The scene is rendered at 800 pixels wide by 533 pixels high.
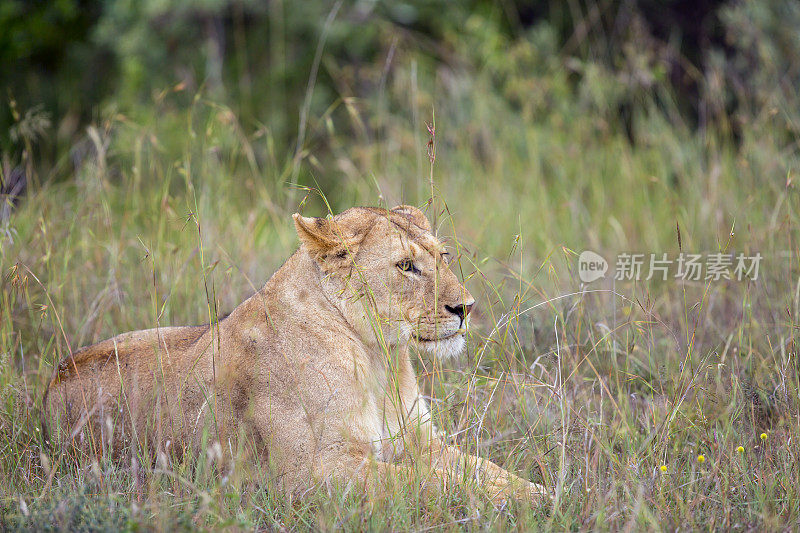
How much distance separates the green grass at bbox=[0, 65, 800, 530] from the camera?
8.80ft

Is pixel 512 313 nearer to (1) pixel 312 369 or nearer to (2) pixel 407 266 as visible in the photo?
(2) pixel 407 266

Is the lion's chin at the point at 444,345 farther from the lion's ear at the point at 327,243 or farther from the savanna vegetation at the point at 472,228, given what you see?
the lion's ear at the point at 327,243

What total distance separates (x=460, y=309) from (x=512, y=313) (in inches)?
8.0

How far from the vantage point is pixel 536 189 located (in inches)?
250

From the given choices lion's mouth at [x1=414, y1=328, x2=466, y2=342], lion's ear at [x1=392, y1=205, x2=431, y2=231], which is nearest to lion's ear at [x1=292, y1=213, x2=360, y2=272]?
lion's ear at [x1=392, y1=205, x2=431, y2=231]

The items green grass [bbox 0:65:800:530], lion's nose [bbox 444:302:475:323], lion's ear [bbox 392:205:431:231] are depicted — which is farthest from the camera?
lion's ear [bbox 392:205:431:231]

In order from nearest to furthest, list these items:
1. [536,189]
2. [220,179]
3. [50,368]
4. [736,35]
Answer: [50,368] → [220,179] → [536,189] → [736,35]

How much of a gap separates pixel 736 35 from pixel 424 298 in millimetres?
5451

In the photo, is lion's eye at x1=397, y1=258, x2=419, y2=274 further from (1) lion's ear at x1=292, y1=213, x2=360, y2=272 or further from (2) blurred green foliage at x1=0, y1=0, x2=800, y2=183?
(2) blurred green foliage at x1=0, y1=0, x2=800, y2=183

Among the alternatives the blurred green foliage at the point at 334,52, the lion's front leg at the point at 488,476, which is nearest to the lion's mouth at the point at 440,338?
the lion's front leg at the point at 488,476

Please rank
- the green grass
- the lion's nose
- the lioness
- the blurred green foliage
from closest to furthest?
1. the green grass
2. the lioness
3. the lion's nose
4. the blurred green foliage

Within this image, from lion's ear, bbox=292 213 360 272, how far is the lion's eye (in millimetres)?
188

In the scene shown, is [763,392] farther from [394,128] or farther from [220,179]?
[394,128]

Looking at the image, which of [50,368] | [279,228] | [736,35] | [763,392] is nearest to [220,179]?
[279,228]
